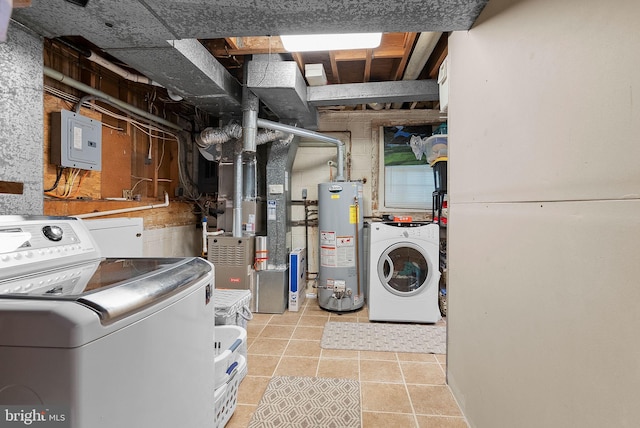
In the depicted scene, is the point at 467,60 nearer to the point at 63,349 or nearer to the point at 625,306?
the point at 625,306

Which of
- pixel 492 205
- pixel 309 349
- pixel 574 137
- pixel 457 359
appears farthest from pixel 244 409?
pixel 574 137

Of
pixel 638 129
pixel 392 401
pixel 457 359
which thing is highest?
pixel 638 129

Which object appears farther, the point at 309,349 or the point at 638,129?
the point at 309,349

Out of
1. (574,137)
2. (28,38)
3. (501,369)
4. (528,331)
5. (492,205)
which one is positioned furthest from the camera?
(28,38)

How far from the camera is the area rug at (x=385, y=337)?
8.20 feet

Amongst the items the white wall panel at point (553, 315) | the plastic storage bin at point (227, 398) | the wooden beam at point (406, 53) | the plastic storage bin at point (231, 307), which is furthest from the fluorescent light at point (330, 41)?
the plastic storage bin at point (227, 398)

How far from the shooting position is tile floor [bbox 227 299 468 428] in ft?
5.53

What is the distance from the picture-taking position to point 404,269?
3193mm

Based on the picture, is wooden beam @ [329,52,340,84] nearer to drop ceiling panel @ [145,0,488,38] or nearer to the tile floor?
drop ceiling panel @ [145,0,488,38]

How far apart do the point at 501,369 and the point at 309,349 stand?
1.58m

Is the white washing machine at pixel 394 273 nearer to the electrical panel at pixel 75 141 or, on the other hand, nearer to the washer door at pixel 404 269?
the washer door at pixel 404 269

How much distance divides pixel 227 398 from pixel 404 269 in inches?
84.8

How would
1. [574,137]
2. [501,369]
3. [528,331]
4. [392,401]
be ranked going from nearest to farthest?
1. [574,137]
2. [528,331]
3. [501,369]
4. [392,401]

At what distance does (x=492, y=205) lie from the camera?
1.31m
